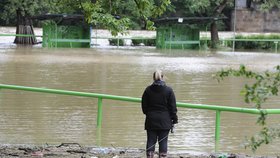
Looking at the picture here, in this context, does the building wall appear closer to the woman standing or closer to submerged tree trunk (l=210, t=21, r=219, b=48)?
submerged tree trunk (l=210, t=21, r=219, b=48)

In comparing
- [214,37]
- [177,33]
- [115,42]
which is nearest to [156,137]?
[177,33]

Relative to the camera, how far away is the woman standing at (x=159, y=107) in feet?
28.1

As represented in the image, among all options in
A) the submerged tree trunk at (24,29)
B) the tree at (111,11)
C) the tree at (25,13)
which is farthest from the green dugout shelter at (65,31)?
the tree at (111,11)

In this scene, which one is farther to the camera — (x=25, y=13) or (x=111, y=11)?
(x=25, y=13)

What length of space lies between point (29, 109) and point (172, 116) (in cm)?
789

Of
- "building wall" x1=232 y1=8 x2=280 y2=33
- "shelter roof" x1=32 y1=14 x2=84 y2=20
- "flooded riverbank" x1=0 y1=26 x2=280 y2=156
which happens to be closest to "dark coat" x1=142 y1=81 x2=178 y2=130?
"flooded riverbank" x1=0 y1=26 x2=280 y2=156

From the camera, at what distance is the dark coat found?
28.1 ft

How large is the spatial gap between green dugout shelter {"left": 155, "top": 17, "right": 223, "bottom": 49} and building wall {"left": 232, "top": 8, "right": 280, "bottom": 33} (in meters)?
22.0

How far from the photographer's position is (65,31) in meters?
51.0

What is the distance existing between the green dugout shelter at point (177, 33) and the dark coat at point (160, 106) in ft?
140

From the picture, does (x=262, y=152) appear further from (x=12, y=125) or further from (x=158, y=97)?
(x=12, y=125)

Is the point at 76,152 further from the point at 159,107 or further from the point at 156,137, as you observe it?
the point at 159,107

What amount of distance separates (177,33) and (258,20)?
24549 mm

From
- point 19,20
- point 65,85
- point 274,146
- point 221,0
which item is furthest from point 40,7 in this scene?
point 274,146
